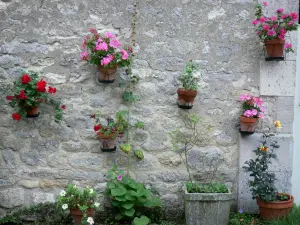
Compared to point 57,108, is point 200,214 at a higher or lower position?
lower

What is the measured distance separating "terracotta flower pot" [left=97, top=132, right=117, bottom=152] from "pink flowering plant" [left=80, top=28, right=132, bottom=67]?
0.75 meters

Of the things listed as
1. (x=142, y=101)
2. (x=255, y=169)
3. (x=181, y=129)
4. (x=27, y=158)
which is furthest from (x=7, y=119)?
(x=255, y=169)

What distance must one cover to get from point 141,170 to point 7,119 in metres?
1.59

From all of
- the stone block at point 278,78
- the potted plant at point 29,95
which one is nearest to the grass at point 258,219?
the stone block at point 278,78

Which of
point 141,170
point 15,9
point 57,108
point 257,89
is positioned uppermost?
point 15,9

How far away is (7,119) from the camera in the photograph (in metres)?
4.71

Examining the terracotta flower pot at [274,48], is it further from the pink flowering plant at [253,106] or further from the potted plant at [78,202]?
the potted plant at [78,202]

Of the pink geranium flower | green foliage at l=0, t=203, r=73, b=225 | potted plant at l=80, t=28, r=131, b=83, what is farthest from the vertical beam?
green foliage at l=0, t=203, r=73, b=225

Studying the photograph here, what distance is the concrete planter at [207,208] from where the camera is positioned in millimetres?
4273

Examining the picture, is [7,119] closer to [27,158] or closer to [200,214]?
[27,158]

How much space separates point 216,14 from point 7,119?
101 inches

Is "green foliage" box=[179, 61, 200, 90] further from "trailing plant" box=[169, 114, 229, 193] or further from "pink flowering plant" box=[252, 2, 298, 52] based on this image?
"pink flowering plant" box=[252, 2, 298, 52]

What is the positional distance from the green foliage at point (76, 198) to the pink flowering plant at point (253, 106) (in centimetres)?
185

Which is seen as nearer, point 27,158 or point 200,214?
point 200,214
